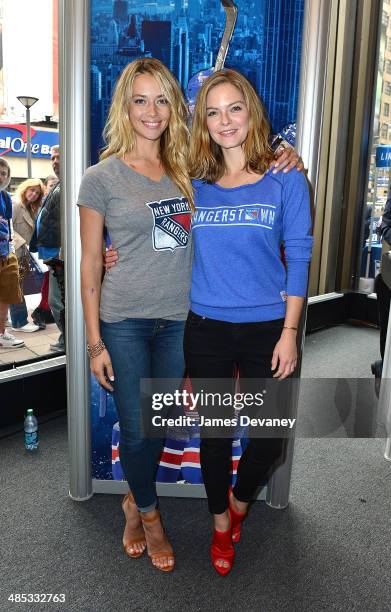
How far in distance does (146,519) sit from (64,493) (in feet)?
1.80

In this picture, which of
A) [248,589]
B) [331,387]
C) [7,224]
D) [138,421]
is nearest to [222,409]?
[138,421]

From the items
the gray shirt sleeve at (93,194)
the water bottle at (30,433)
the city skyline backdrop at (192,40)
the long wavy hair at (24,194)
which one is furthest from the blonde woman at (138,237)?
the long wavy hair at (24,194)

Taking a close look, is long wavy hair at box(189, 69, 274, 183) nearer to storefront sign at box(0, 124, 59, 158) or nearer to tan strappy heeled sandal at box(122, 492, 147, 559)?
tan strappy heeled sandal at box(122, 492, 147, 559)

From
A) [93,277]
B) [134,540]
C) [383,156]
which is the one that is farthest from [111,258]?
[383,156]

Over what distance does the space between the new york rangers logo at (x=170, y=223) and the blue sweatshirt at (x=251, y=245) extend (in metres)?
0.04

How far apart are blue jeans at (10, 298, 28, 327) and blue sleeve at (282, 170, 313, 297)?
2.12 metres

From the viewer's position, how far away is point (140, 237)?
4.80ft

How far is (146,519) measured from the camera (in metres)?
1.74

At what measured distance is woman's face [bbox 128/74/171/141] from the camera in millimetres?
1486

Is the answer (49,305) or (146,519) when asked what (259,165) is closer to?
(146,519)

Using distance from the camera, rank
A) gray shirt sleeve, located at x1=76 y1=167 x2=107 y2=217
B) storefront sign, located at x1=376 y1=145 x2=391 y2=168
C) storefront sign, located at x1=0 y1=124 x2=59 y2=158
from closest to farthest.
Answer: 1. gray shirt sleeve, located at x1=76 y1=167 x2=107 y2=217
2. storefront sign, located at x1=0 y1=124 x2=59 y2=158
3. storefront sign, located at x1=376 y1=145 x2=391 y2=168

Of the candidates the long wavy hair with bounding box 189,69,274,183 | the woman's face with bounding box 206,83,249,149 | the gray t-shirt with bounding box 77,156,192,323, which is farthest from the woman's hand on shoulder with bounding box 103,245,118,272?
the woman's face with bounding box 206,83,249,149

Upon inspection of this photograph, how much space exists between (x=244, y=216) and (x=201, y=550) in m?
1.17

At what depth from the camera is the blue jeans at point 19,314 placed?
10.2 ft
